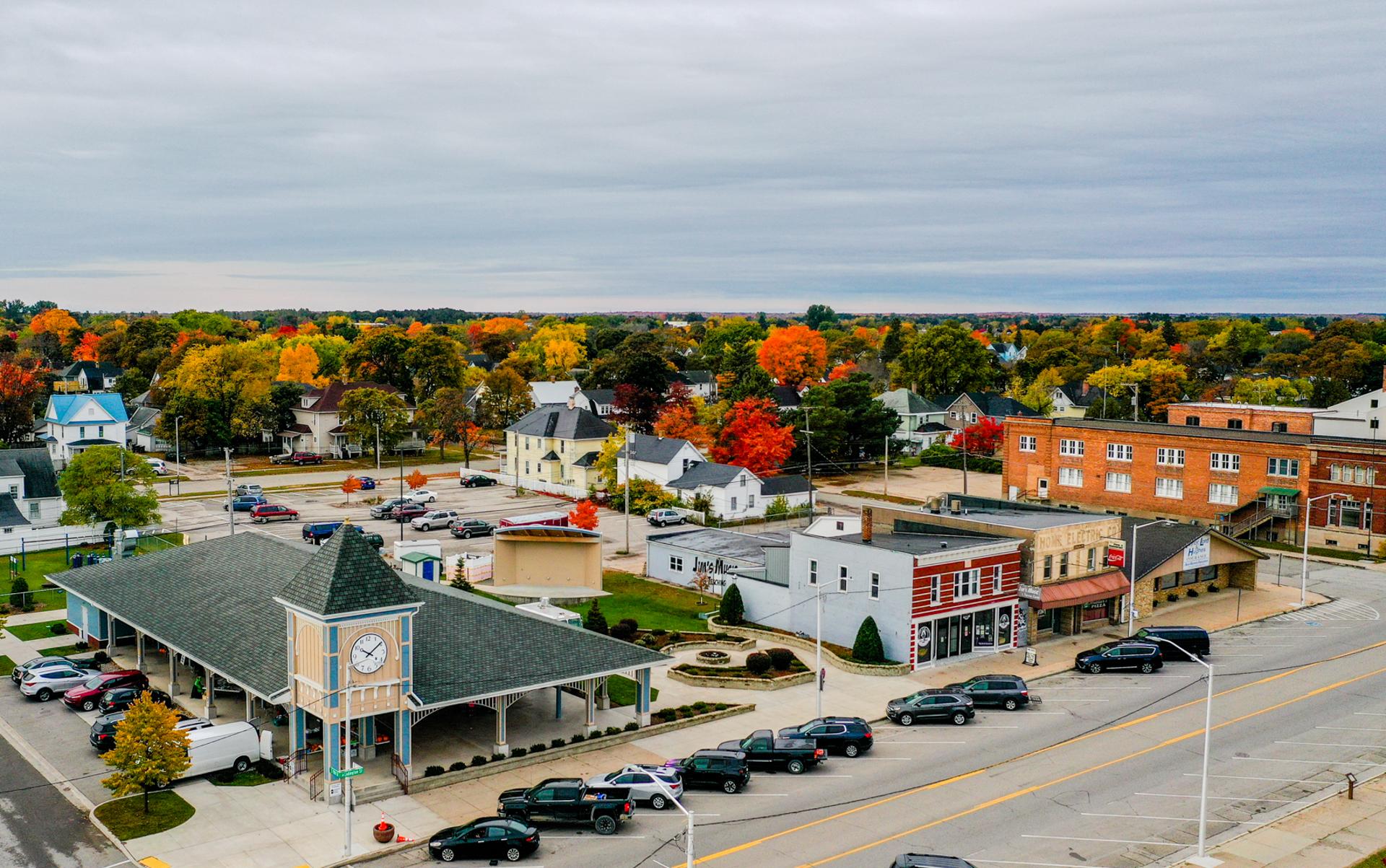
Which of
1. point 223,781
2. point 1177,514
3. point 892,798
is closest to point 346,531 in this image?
point 223,781

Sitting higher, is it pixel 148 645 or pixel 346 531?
pixel 346 531

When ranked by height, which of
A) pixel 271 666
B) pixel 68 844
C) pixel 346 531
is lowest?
pixel 68 844

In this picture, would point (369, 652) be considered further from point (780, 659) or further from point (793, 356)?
point (793, 356)

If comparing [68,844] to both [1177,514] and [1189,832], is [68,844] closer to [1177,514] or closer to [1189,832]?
[1189,832]

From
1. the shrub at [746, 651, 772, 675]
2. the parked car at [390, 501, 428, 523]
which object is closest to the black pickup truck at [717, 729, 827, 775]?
→ the shrub at [746, 651, 772, 675]

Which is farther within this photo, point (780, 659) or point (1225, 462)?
point (1225, 462)

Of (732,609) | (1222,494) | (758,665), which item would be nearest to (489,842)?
(758,665)

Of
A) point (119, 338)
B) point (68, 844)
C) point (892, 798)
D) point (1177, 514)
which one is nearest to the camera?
point (68, 844)

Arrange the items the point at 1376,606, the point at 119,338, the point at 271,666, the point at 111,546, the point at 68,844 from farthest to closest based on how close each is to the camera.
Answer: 1. the point at 119,338
2. the point at 111,546
3. the point at 1376,606
4. the point at 271,666
5. the point at 68,844
